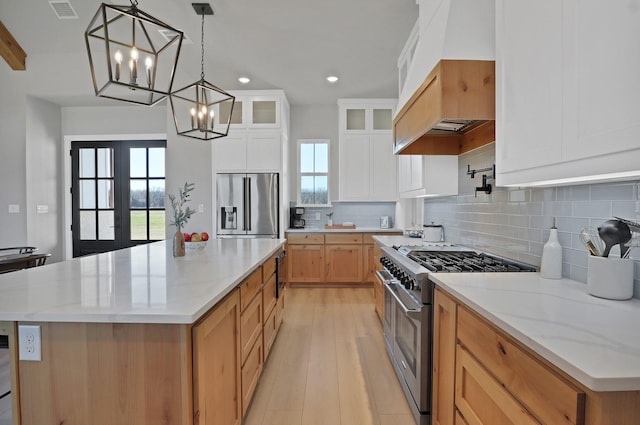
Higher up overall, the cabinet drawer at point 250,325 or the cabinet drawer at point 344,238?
the cabinet drawer at point 344,238

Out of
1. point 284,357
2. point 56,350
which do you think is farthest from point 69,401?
point 284,357

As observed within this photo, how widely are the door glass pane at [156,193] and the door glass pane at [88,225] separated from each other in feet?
3.23

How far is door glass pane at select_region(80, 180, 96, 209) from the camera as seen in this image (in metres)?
5.41

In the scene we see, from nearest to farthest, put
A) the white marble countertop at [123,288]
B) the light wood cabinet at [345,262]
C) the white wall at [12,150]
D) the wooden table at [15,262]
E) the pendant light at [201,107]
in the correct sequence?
1. the white marble countertop at [123,288]
2. the pendant light at [201,107]
3. the wooden table at [15,262]
4. the white wall at [12,150]
5. the light wood cabinet at [345,262]

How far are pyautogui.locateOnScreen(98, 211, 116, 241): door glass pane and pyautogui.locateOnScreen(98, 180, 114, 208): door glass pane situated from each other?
Result: 15 centimetres

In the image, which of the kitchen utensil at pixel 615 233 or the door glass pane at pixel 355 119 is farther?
the door glass pane at pixel 355 119

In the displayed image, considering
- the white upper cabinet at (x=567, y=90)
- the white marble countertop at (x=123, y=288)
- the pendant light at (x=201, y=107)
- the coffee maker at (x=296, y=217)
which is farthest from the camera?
the coffee maker at (x=296, y=217)

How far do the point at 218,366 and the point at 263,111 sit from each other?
4.09m

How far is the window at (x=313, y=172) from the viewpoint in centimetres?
544

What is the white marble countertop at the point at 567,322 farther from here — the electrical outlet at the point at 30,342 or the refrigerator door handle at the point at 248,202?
the refrigerator door handle at the point at 248,202

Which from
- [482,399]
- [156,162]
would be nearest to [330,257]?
[156,162]

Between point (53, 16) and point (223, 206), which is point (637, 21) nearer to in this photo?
point (223, 206)

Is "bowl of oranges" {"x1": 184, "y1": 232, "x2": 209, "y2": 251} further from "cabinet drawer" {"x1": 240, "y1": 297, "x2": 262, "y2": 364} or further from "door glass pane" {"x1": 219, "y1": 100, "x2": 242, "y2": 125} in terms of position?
"door glass pane" {"x1": 219, "y1": 100, "x2": 242, "y2": 125}

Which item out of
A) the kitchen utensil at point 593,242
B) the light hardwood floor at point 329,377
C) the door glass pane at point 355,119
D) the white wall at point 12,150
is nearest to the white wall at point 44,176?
the white wall at point 12,150
